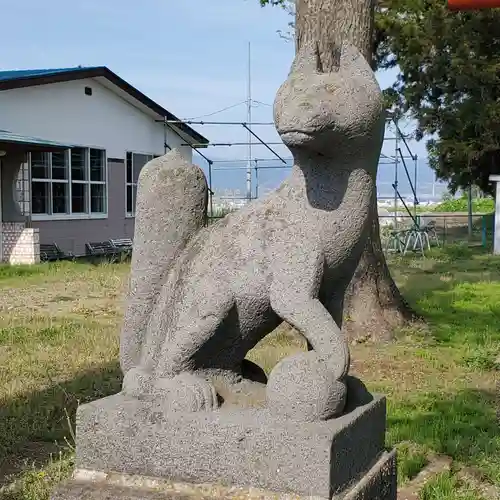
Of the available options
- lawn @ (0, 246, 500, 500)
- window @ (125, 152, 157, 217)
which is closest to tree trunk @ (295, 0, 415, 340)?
lawn @ (0, 246, 500, 500)

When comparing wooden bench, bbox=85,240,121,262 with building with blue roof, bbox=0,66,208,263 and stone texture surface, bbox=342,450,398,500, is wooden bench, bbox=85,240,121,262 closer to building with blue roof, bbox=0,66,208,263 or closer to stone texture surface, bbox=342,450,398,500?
building with blue roof, bbox=0,66,208,263

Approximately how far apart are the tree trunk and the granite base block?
422 centimetres

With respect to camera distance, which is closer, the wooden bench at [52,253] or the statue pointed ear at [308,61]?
the statue pointed ear at [308,61]

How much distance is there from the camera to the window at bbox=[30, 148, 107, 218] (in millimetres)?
15945

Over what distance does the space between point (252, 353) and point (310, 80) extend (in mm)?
4495

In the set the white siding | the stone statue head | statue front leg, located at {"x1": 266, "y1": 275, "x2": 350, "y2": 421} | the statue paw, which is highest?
the white siding

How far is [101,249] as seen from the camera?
1731cm

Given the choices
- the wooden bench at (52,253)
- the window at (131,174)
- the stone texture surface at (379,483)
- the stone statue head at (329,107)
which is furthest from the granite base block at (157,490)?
the window at (131,174)

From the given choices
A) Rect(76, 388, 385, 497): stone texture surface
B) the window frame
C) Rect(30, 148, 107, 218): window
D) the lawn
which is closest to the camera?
Rect(76, 388, 385, 497): stone texture surface

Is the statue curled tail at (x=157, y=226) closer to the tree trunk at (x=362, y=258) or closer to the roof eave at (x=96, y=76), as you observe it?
the tree trunk at (x=362, y=258)

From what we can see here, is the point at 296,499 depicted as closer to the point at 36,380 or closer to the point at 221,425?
the point at 221,425

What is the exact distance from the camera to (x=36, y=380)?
18.8ft

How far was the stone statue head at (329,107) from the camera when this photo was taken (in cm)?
225

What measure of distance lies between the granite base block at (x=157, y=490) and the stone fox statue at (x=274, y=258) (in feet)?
0.83
